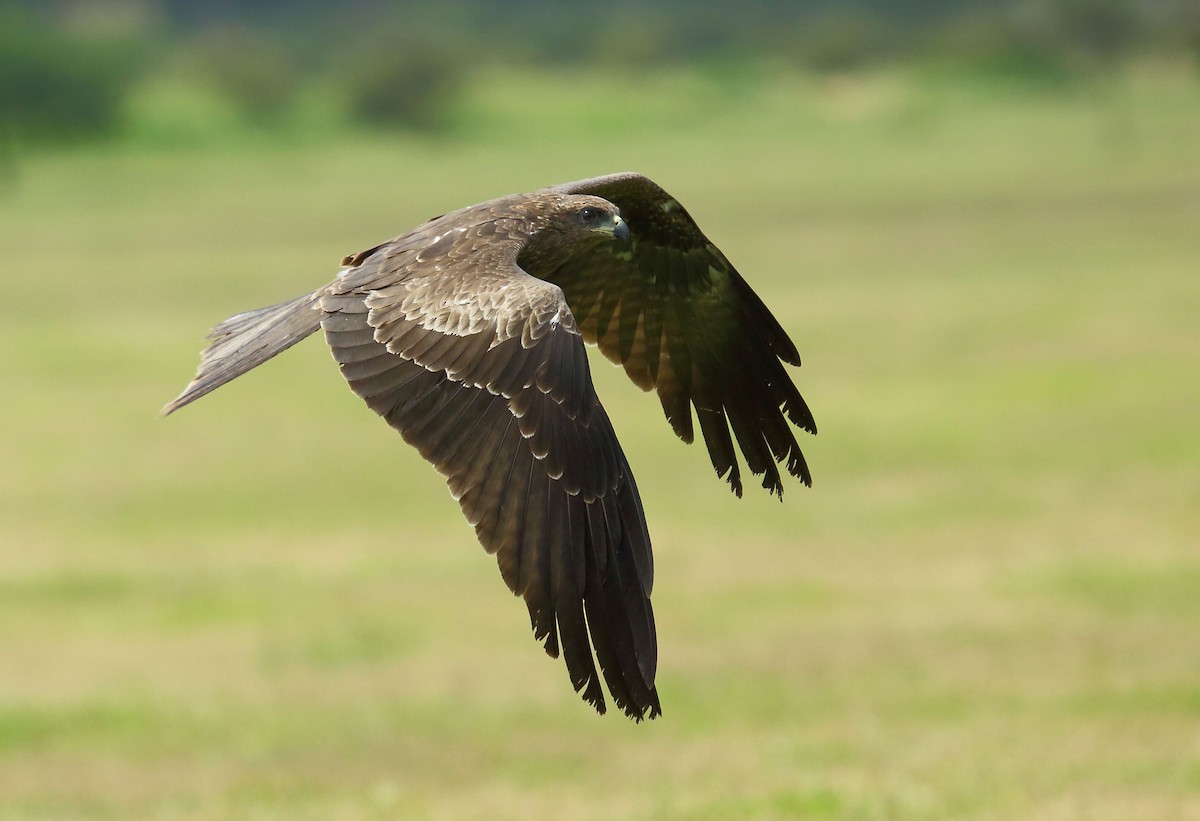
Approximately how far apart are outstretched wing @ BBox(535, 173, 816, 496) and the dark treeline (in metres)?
47.5

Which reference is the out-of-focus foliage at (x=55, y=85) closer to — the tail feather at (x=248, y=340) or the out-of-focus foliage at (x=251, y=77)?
the out-of-focus foliage at (x=251, y=77)

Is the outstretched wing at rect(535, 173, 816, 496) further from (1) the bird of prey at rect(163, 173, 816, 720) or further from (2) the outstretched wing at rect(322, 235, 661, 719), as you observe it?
(2) the outstretched wing at rect(322, 235, 661, 719)

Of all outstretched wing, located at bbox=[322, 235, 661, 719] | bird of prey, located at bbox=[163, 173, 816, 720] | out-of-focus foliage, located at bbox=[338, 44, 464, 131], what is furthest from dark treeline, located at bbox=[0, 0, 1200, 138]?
outstretched wing, located at bbox=[322, 235, 661, 719]

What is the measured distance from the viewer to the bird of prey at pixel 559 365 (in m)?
4.38

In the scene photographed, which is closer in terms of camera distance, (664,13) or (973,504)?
(973,504)

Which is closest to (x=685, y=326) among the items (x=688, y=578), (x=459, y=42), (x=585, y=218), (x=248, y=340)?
(x=585, y=218)

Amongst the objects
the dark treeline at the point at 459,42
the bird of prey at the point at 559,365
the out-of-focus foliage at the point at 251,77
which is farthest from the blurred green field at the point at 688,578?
the out-of-focus foliage at the point at 251,77

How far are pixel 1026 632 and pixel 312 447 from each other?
809 cm

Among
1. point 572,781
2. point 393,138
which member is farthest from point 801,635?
point 393,138

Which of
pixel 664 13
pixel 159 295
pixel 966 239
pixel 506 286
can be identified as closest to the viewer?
pixel 506 286

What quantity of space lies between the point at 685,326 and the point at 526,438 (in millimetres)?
1541

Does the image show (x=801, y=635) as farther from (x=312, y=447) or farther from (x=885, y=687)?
(x=312, y=447)

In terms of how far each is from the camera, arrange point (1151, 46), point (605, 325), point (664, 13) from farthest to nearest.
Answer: point (664, 13) → point (1151, 46) → point (605, 325)

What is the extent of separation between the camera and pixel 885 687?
9.90 meters
